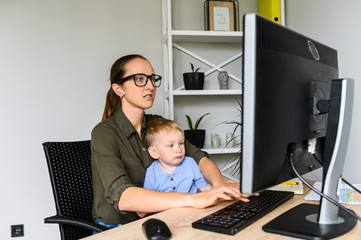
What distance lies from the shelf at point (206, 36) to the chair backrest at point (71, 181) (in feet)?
3.93

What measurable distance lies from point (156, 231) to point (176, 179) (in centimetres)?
67

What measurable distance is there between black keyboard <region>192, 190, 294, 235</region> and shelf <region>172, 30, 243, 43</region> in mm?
1507

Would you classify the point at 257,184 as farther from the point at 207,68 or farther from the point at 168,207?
the point at 207,68

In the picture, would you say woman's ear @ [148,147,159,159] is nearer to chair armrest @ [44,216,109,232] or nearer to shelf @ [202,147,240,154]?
chair armrest @ [44,216,109,232]

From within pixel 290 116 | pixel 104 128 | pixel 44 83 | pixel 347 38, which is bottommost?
pixel 104 128

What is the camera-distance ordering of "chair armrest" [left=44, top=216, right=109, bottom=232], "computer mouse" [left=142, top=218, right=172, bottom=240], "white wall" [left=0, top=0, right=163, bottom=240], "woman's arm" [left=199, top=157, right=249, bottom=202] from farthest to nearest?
"white wall" [left=0, top=0, right=163, bottom=240] < "woman's arm" [left=199, top=157, right=249, bottom=202] < "chair armrest" [left=44, top=216, right=109, bottom=232] < "computer mouse" [left=142, top=218, right=172, bottom=240]

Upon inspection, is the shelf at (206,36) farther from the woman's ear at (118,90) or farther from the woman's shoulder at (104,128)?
the woman's shoulder at (104,128)

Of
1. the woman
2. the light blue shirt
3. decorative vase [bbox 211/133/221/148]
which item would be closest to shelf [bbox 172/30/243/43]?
A: decorative vase [bbox 211/133/221/148]

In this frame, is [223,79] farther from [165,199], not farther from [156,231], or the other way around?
[156,231]

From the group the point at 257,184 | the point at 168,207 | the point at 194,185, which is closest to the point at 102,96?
the point at 194,185

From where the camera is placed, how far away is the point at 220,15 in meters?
2.68

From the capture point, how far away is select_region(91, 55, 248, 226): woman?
123 cm

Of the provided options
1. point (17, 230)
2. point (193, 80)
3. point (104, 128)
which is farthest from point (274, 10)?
point (17, 230)

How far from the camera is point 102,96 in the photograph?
2.63 m
